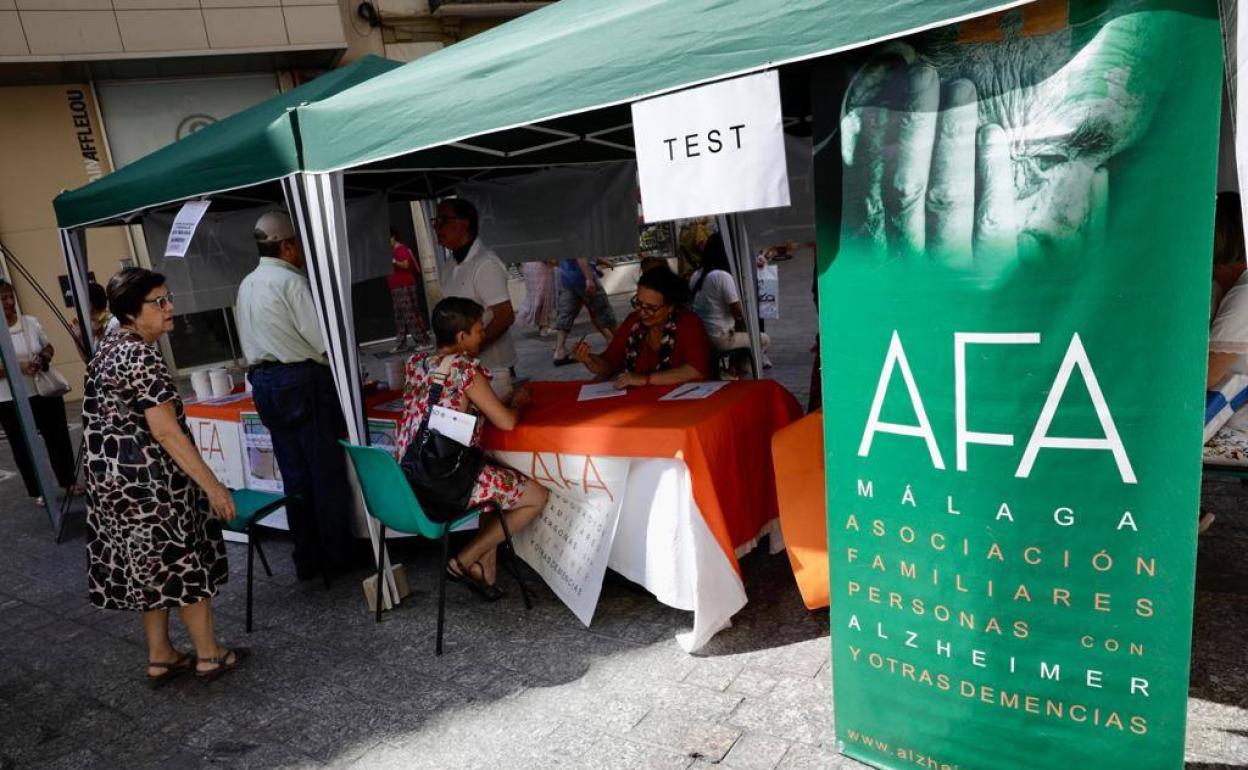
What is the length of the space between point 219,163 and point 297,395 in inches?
42.8

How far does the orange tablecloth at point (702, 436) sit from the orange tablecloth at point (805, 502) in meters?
0.21

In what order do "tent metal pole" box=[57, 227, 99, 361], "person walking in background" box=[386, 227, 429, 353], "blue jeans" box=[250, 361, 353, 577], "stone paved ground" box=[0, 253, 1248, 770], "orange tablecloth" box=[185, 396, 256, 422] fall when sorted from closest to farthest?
"stone paved ground" box=[0, 253, 1248, 770], "blue jeans" box=[250, 361, 353, 577], "orange tablecloth" box=[185, 396, 256, 422], "tent metal pole" box=[57, 227, 99, 361], "person walking in background" box=[386, 227, 429, 353]

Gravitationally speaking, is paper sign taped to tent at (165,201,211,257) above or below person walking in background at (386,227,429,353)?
above

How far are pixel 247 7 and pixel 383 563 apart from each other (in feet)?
32.4

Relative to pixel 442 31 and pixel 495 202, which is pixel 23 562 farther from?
pixel 442 31

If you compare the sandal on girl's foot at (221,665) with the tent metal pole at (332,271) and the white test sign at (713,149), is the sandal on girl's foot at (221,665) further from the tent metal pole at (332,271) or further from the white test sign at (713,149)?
the white test sign at (713,149)

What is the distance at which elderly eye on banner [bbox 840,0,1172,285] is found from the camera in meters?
1.56

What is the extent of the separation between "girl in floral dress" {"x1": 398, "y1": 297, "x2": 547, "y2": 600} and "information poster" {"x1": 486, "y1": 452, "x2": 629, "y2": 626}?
69mm

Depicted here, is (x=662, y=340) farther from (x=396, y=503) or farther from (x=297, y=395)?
(x=297, y=395)

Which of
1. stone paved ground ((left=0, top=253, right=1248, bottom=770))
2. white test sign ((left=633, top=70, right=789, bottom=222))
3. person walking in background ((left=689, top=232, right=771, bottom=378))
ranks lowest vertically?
stone paved ground ((left=0, top=253, right=1248, bottom=770))

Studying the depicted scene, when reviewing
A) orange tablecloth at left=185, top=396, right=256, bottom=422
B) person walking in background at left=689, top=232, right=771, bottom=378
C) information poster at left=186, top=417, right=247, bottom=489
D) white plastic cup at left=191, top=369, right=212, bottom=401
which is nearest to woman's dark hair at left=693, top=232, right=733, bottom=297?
person walking in background at left=689, top=232, right=771, bottom=378

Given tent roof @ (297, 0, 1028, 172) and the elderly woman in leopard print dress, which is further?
the elderly woman in leopard print dress

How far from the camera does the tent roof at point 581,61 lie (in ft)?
5.93

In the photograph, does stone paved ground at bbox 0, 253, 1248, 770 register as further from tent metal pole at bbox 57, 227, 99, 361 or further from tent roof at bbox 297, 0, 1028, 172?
tent metal pole at bbox 57, 227, 99, 361
